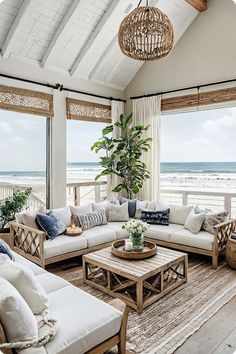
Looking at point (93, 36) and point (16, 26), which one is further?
point (93, 36)

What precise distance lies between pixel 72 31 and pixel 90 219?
3.34m

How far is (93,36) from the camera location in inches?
212

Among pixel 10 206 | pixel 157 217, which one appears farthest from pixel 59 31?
pixel 157 217

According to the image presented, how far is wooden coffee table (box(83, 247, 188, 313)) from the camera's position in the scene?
3100 mm

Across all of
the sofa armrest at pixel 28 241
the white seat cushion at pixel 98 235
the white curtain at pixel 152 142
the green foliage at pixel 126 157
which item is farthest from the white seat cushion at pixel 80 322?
the white curtain at pixel 152 142

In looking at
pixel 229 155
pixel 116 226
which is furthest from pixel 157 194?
pixel 229 155

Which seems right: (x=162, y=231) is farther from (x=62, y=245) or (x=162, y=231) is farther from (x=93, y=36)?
(x=93, y=36)

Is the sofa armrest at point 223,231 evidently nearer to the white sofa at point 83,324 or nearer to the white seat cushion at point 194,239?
the white seat cushion at point 194,239

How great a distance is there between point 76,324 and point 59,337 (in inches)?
6.3

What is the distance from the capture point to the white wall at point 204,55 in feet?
17.7

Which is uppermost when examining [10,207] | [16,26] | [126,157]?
[16,26]

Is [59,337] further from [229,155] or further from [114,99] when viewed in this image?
[229,155]

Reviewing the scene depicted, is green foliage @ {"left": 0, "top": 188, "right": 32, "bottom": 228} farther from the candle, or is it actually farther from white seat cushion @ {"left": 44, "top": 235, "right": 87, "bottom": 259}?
the candle

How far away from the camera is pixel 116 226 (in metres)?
5.04
